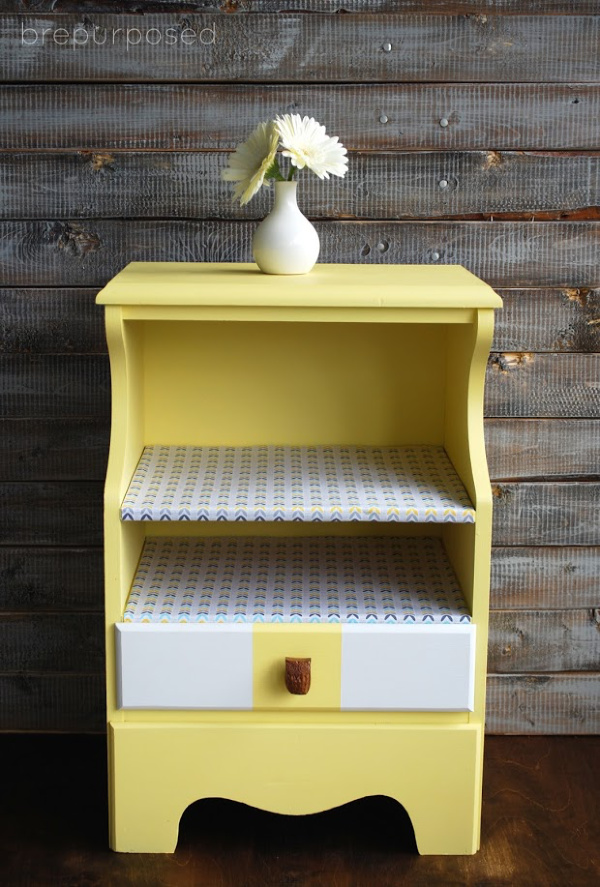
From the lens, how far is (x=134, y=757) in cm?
193

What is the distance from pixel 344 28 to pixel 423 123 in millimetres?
243

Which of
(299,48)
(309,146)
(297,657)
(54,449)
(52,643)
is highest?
(299,48)

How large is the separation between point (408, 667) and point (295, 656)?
20 centimetres

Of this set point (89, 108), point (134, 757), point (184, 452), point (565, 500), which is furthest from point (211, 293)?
point (565, 500)

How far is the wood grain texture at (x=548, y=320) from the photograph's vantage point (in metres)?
2.30

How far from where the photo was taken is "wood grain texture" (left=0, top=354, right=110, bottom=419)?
2.32 m

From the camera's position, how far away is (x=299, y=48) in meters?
2.19

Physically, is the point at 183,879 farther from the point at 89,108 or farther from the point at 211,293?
the point at 89,108

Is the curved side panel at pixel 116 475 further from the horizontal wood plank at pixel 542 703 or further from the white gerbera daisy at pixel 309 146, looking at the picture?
the horizontal wood plank at pixel 542 703

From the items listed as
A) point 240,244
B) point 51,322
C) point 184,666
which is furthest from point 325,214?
point 184,666

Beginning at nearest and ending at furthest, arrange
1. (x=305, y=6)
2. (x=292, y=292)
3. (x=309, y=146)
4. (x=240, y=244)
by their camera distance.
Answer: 1. (x=292, y=292)
2. (x=309, y=146)
3. (x=305, y=6)
4. (x=240, y=244)

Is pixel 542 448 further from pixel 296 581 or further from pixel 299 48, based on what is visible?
pixel 299 48

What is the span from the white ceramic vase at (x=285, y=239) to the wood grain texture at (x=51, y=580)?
0.80 metres

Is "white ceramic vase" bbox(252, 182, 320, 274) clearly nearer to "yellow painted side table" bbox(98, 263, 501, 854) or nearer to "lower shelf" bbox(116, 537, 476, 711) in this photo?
"yellow painted side table" bbox(98, 263, 501, 854)
